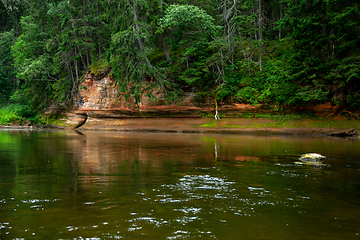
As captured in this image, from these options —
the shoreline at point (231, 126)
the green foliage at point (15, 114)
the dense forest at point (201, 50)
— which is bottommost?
the shoreline at point (231, 126)

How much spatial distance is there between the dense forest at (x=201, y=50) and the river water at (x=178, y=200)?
16.3m

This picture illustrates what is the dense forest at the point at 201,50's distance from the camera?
79.3 feet

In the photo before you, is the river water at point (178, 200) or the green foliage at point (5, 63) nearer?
the river water at point (178, 200)

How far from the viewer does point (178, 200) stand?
19.6 ft

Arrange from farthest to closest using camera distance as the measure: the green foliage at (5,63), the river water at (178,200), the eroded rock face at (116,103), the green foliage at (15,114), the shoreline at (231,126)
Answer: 1. the green foliage at (5,63)
2. the green foliage at (15,114)
3. the eroded rock face at (116,103)
4. the shoreline at (231,126)
5. the river water at (178,200)

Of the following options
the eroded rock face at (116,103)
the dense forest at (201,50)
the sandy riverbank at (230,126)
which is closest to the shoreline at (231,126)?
the sandy riverbank at (230,126)

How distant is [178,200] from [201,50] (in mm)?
27474

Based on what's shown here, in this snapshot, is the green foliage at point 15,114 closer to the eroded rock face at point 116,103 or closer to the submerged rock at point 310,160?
the eroded rock face at point 116,103

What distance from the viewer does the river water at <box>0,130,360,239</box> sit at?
14.7 ft

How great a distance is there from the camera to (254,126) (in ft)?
89.0

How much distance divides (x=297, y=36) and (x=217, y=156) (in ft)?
54.5

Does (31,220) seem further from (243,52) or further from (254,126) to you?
(243,52)

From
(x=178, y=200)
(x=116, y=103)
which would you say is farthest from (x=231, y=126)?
(x=178, y=200)

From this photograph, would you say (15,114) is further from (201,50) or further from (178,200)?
(178,200)
